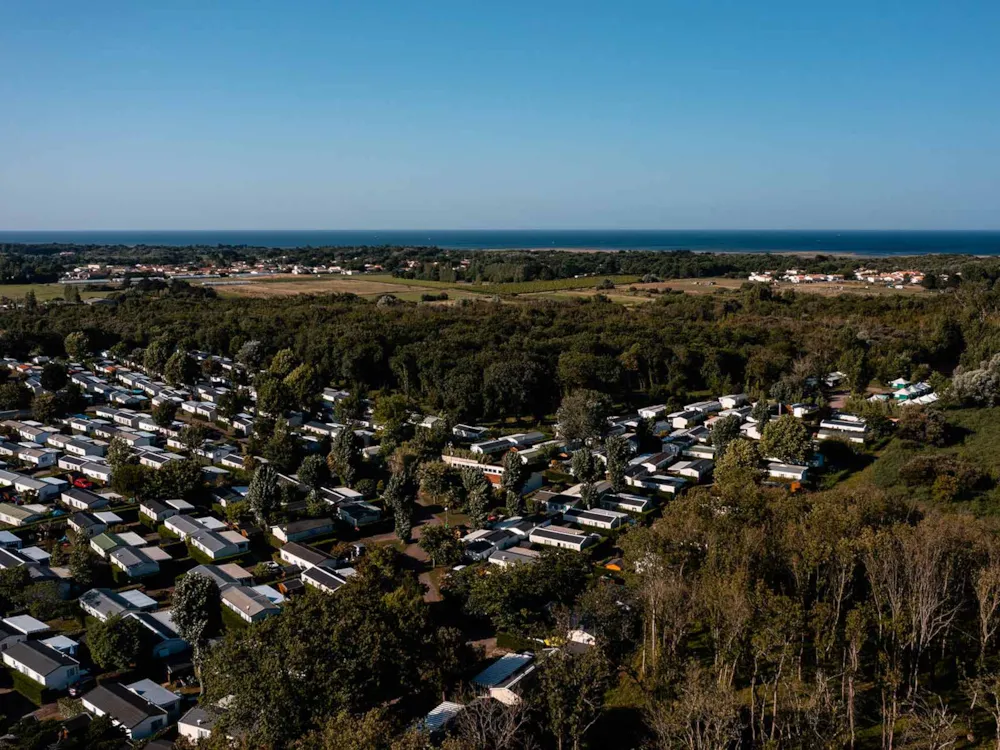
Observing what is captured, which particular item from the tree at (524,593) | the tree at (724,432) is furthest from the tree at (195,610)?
the tree at (724,432)

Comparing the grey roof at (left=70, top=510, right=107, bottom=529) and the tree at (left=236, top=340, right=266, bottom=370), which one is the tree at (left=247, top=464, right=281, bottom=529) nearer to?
the grey roof at (left=70, top=510, right=107, bottom=529)

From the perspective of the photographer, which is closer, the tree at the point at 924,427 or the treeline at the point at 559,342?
the tree at the point at 924,427

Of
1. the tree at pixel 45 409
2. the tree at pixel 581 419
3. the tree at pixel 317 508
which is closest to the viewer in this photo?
the tree at pixel 317 508

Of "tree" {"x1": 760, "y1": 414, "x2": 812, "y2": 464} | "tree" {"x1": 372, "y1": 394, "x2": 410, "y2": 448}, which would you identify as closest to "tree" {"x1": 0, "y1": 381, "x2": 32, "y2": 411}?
"tree" {"x1": 372, "y1": 394, "x2": 410, "y2": 448}

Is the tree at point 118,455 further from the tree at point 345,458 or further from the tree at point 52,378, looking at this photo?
the tree at point 52,378

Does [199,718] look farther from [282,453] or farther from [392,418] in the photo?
[392,418]

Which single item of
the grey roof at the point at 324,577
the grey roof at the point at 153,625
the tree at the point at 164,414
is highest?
the tree at the point at 164,414

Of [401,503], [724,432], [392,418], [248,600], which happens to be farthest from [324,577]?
[724,432]
